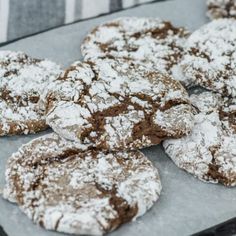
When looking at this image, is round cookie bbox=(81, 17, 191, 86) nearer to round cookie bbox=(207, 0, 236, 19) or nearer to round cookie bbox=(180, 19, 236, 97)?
round cookie bbox=(180, 19, 236, 97)

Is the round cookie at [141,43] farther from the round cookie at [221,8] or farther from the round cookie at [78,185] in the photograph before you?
the round cookie at [78,185]

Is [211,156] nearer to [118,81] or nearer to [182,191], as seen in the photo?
[182,191]

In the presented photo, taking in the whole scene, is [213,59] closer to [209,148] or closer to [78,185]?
[209,148]

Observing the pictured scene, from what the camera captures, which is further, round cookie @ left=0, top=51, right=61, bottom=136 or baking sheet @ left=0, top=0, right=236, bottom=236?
round cookie @ left=0, top=51, right=61, bottom=136

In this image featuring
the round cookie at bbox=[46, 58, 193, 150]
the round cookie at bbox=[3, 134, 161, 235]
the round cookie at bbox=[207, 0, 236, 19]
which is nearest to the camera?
the round cookie at bbox=[3, 134, 161, 235]

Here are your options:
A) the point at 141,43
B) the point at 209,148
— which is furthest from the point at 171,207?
the point at 141,43

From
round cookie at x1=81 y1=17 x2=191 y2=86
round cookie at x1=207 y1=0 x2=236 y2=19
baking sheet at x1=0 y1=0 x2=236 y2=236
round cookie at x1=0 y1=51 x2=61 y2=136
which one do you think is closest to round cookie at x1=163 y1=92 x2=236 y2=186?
baking sheet at x1=0 y1=0 x2=236 y2=236

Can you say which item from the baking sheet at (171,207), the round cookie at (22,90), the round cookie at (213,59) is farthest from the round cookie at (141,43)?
the baking sheet at (171,207)
